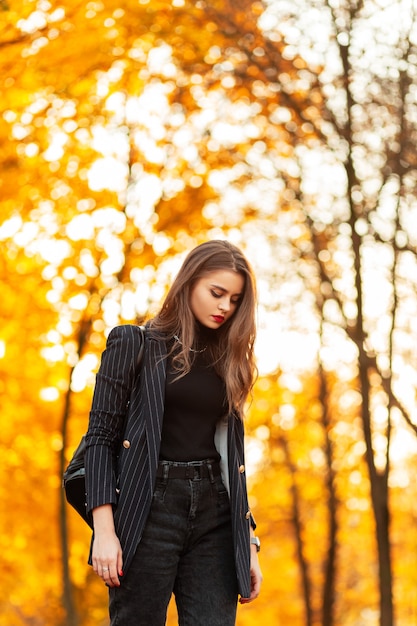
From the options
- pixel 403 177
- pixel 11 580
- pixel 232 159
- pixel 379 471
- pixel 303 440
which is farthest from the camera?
pixel 303 440

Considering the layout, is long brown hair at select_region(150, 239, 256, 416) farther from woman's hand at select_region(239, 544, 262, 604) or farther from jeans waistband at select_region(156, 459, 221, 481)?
woman's hand at select_region(239, 544, 262, 604)

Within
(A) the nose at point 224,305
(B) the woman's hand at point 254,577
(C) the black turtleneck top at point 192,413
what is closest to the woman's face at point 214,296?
(A) the nose at point 224,305

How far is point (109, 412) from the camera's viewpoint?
3.63 metres

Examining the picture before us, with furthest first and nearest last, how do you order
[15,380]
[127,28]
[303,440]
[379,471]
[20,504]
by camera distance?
[303,440] → [20,504] → [15,380] → [379,471] → [127,28]

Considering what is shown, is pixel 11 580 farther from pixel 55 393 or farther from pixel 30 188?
pixel 30 188

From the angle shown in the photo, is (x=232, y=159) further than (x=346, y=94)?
Yes

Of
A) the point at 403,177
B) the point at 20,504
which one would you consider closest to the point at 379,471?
the point at 403,177

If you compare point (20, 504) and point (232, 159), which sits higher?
point (232, 159)

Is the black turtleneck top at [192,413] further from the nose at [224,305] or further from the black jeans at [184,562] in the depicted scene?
the nose at [224,305]

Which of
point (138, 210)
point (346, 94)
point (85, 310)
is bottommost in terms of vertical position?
point (85, 310)

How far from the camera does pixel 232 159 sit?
1080cm

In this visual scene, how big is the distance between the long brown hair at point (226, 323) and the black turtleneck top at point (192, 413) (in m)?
0.05

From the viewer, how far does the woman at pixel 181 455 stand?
3.57 metres

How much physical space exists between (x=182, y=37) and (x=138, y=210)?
2.80 meters
